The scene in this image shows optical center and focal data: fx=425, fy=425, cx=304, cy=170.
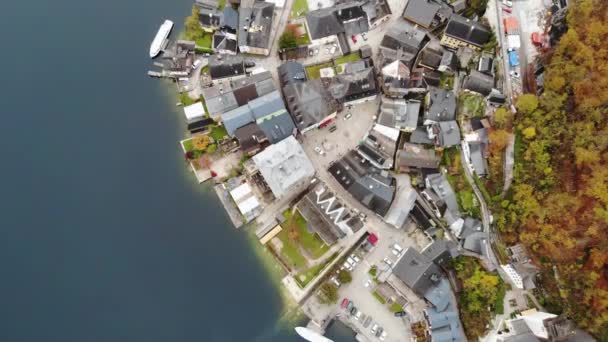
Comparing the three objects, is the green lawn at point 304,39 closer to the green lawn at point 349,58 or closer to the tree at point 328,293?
the green lawn at point 349,58

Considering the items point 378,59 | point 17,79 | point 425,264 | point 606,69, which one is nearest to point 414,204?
point 425,264

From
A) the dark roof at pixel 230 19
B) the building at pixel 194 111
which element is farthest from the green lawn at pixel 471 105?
the building at pixel 194 111

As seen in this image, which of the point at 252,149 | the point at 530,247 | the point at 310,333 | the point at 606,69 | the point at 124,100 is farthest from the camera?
the point at 124,100

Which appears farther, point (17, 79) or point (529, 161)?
point (17, 79)

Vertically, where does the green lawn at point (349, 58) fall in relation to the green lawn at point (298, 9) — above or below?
below

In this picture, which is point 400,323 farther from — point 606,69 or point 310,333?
point 606,69

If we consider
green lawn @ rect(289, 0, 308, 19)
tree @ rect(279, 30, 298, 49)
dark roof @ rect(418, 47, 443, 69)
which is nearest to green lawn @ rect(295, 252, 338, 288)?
dark roof @ rect(418, 47, 443, 69)
